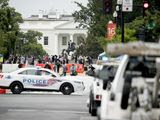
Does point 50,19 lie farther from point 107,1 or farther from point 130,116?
point 130,116

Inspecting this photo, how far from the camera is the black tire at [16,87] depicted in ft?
108

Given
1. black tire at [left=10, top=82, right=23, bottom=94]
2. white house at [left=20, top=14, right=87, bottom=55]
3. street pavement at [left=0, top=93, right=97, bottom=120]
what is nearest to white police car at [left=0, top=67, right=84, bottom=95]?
black tire at [left=10, top=82, right=23, bottom=94]

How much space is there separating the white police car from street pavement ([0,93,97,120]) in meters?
3.90

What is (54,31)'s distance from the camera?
175375 mm

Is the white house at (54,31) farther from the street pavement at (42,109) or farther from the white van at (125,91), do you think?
the white van at (125,91)

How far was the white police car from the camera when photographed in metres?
A: 32.8

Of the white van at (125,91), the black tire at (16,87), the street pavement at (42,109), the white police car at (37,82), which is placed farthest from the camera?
the black tire at (16,87)

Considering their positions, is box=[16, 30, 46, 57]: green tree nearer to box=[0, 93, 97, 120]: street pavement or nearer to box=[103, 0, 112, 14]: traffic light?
box=[103, 0, 112, 14]: traffic light

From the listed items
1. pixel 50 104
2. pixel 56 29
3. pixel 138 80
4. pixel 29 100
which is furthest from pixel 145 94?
pixel 56 29

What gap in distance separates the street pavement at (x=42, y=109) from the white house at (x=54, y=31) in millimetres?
138525

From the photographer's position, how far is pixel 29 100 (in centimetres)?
2794

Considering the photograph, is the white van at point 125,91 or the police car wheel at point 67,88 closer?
the white van at point 125,91

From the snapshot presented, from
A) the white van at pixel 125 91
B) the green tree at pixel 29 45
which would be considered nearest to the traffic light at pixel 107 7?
the white van at pixel 125 91

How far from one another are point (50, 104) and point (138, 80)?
17.2 metres
